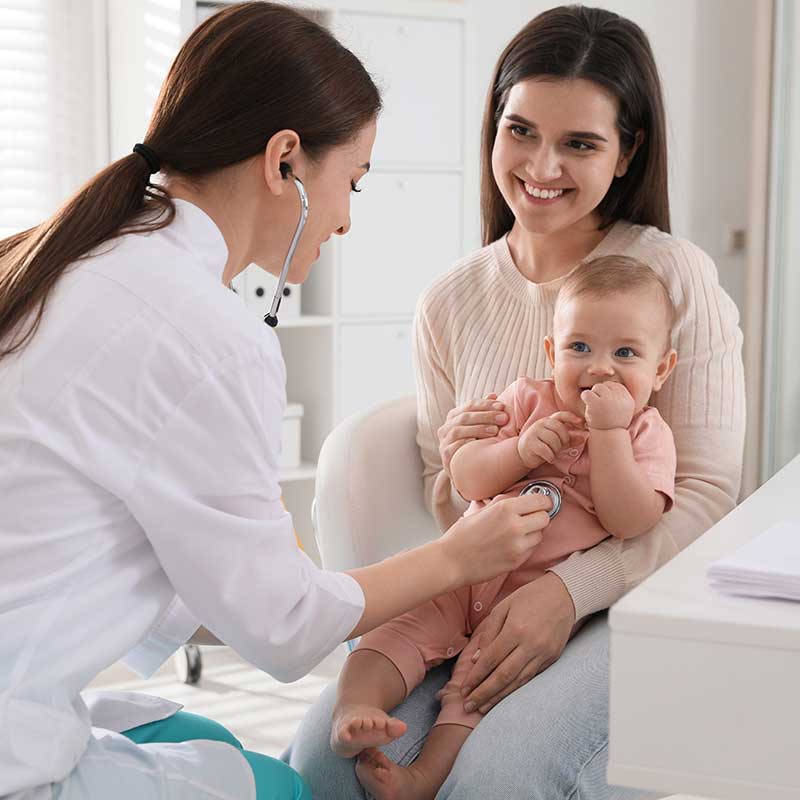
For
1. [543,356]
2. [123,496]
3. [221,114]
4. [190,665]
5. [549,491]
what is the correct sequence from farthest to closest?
1. [190,665]
2. [543,356]
3. [549,491]
4. [221,114]
5. [123,496]

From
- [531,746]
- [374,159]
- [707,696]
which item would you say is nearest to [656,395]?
[531,746]

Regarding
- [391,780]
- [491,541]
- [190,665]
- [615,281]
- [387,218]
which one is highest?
[387,218]

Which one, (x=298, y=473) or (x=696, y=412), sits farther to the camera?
(x=298, y=473)

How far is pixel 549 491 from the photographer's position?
4.80 ft

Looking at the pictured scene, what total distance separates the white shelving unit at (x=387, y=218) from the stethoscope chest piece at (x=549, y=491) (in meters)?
1.44

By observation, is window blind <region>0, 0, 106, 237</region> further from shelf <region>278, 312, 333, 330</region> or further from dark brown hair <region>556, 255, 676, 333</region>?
dark brown hair <region>556, 255, 676, 333</region>

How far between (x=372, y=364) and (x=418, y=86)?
0.67m

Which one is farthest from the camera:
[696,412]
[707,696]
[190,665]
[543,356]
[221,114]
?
[190,665]

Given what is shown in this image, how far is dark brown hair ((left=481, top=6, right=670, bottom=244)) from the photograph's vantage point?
1630 mm

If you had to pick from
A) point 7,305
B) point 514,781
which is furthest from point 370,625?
point 7,305

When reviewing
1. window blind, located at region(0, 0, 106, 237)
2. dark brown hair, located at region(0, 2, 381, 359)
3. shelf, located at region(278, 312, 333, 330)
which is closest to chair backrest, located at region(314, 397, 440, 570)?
dark brown hair, located at region(0, 2, 381, 359)

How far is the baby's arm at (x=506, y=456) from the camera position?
1439 mm

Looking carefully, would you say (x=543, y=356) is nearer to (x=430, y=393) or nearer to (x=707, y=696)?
(x=430, y=393)

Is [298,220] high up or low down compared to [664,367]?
up
